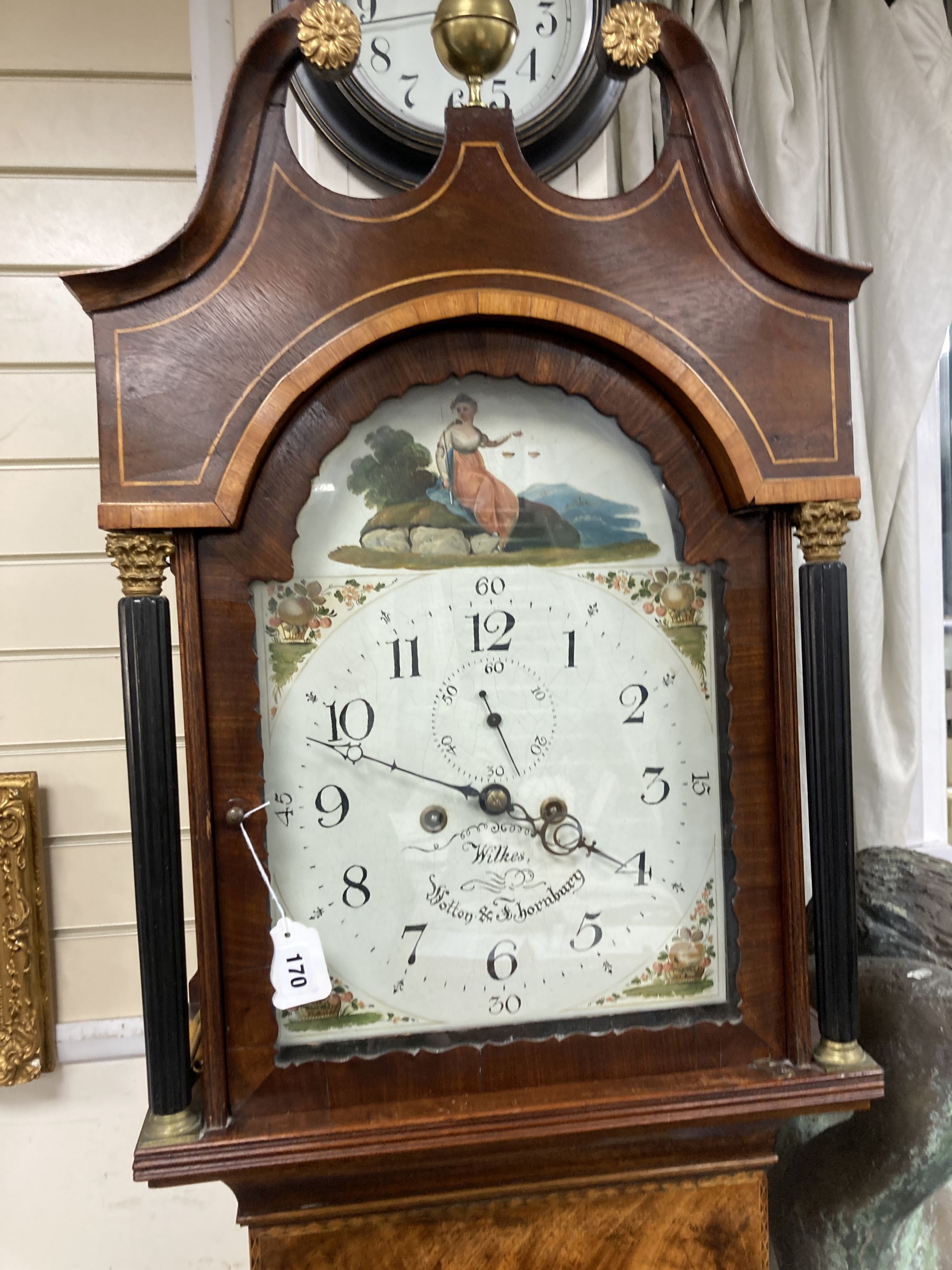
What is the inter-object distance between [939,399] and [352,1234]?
157 cm

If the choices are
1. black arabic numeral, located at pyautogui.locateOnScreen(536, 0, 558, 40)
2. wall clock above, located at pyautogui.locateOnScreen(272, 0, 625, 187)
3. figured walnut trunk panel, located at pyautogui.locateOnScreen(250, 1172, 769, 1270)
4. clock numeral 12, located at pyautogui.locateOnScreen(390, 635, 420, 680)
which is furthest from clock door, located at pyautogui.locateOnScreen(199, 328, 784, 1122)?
black arabic numeral, located at pyautogui.locateOnScreen(536, 0, 558, 40)

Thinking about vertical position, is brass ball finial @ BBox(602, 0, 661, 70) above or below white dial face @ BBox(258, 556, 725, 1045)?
above

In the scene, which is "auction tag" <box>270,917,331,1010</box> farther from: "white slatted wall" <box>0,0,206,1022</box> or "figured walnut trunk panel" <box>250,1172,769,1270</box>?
"white slatted wall" <box>0,0,206,1022</box>

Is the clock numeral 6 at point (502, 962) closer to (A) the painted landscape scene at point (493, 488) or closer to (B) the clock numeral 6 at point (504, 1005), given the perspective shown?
(B) the clock numeral 6 at point (504, 1005)

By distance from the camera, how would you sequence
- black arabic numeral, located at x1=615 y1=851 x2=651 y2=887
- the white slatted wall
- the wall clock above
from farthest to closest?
the white slatted wall < the wall clock above < black arabic numeral, located at x1=615 y1=851 x2=651 y2=887

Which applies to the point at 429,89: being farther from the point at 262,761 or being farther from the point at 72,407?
the point at 262,761

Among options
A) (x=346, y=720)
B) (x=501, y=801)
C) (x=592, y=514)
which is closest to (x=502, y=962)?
Result: (x=501, y=801)

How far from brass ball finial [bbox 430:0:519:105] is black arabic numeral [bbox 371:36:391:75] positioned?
32cm

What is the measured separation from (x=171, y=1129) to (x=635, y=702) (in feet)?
1.74

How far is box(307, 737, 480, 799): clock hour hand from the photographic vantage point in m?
0.75

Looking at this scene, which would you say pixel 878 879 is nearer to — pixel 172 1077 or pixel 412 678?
pixel 412 678

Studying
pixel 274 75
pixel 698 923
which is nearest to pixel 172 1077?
pixel 698 923

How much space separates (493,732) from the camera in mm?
770

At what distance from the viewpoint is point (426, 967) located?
0.76 m
